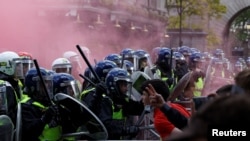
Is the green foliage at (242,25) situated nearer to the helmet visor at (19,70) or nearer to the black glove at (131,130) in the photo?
the helmet visor at (19,70)

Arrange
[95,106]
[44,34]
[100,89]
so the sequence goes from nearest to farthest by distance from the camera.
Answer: [95,106] → [100,89] → [44,34]

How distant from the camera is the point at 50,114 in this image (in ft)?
17.3

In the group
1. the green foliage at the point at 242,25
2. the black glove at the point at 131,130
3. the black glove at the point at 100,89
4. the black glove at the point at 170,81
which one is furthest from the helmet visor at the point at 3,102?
the green foliage at the point at 242,25

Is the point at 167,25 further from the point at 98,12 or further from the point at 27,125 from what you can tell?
the point at 27,125

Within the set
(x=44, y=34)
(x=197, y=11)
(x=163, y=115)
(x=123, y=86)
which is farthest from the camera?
(x=197, y=11)

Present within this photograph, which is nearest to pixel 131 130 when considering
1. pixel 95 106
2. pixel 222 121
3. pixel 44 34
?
pixel 95 106

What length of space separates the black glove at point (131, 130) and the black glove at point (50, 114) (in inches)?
35.3

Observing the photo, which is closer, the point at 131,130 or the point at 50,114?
the point at 50,114

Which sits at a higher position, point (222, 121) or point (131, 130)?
point (222, 121)

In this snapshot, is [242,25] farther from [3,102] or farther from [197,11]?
[3,102]

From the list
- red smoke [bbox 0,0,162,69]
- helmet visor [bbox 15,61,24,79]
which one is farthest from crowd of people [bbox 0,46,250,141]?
red smoke [bbox 0,0,162,69]

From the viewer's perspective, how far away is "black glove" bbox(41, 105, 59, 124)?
5.26m

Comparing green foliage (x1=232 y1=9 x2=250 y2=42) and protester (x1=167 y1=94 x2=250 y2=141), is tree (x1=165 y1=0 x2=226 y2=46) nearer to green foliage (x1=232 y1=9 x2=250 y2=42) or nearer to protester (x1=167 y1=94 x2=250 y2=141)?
green foliage (x1=232 y1=9 x2=250 y2=42)

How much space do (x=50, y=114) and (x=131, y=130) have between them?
3.32 ft
